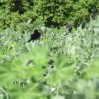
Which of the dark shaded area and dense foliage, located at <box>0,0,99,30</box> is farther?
the dark shaded area

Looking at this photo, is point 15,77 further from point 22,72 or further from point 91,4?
point 91,4

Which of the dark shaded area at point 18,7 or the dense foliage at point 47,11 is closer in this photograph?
the dense foliage at point 47,11

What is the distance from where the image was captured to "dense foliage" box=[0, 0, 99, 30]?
19.5 m

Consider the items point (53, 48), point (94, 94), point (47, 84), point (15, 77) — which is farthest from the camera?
point (53, 48)

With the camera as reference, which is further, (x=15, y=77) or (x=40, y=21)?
(x=40, y=21)

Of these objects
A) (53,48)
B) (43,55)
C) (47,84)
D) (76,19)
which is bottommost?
(76,19)

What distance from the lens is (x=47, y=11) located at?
19859 millimetres

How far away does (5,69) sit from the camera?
102 cm

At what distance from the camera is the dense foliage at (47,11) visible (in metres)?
19.5

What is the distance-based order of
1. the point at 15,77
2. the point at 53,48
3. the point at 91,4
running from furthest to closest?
the point at 91,4
the point at 53,48
the point at 15,77

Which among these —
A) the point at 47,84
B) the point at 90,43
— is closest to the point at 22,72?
the point at 47,84

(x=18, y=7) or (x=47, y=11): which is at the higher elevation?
(x=18, y=7)

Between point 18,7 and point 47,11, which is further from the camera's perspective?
point 18,7

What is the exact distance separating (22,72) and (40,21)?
18413 millimetres
